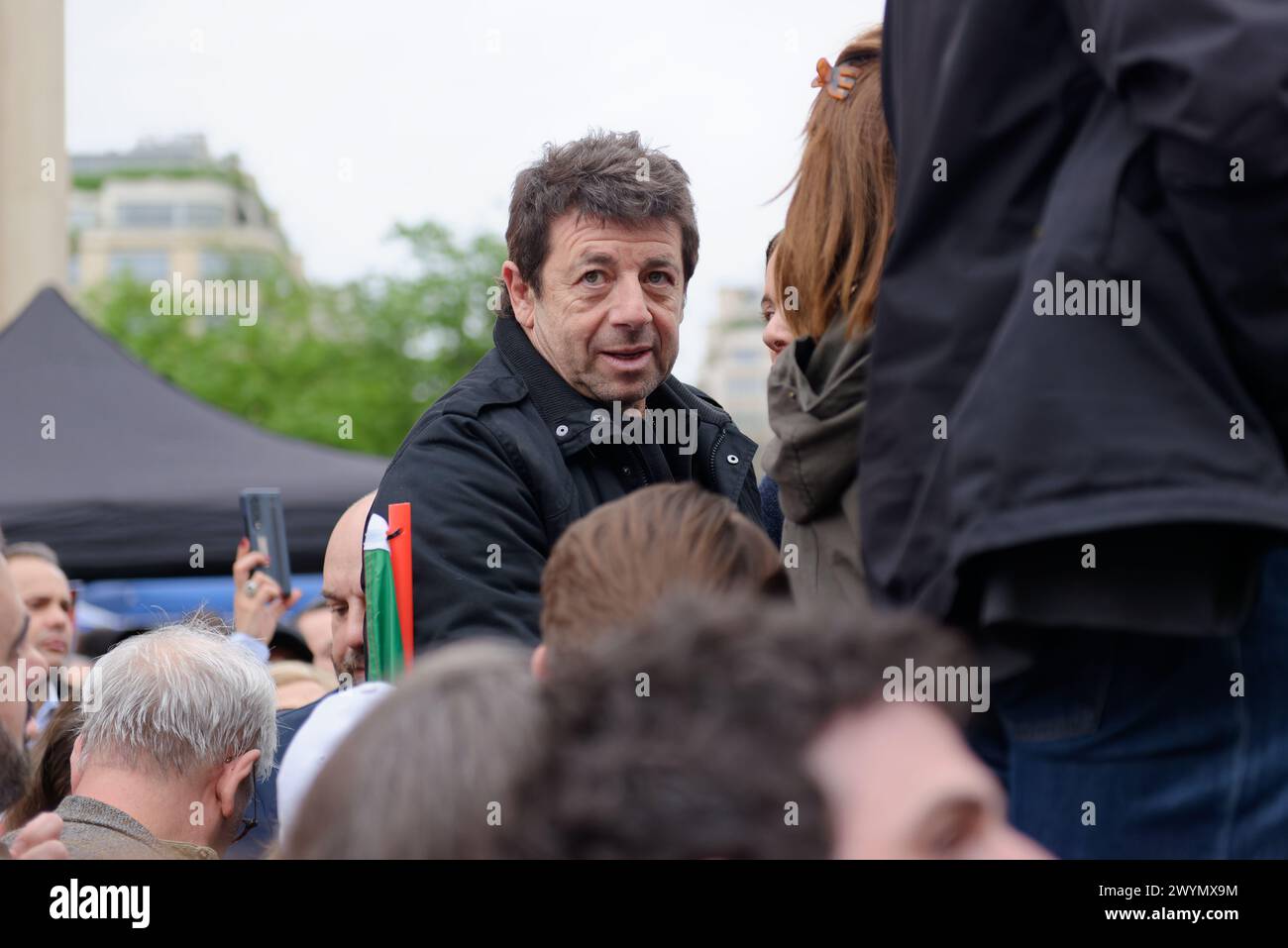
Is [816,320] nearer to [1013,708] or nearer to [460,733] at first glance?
[1013,708]

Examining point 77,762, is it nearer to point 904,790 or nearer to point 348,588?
point 348,588

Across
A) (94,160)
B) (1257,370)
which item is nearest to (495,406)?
(1257,370)

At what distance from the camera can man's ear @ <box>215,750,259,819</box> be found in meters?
3.40

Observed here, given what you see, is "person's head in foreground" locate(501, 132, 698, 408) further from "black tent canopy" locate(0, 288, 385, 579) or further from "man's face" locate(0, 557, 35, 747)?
"black tent canopy" locate(0, 288, 385, 579)

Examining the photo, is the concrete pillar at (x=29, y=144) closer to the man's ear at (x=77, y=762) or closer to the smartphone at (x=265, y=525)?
the smartphone at (x=265, y=525)

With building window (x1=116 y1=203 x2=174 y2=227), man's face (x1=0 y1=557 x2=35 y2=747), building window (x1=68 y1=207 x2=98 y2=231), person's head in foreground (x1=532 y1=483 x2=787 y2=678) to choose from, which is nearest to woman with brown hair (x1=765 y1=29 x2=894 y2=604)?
person's head in foreground (x1=532 y1=483 x2=787 y2=678)

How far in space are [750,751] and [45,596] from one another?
5623mm

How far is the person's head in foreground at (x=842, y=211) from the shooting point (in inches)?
91.9

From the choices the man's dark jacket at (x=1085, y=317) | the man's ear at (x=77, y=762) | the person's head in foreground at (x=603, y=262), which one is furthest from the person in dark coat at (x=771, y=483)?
the man's ear at (x=77, y=762)

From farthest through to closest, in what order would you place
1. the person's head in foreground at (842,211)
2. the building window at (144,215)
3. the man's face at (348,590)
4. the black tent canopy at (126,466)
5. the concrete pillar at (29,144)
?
the building window at (144,215) < the concrete pillar at (29,144) < the black tent canopy at (126,466) < the man's face at (348,590) < the person's head in foreground at (842,211)

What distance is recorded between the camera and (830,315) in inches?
93.1

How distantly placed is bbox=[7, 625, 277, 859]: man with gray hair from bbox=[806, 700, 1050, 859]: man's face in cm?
218

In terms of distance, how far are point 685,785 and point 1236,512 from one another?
0.81m

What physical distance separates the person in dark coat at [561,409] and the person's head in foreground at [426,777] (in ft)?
4.74
